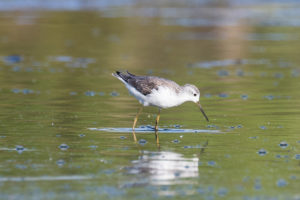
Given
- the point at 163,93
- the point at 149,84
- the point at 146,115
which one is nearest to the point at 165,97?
the point at 163,93

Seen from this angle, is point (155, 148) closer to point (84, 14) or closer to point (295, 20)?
point (295, 20)

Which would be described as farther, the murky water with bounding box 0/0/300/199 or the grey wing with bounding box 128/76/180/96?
the grey wing with bounding box 128/76/180/96

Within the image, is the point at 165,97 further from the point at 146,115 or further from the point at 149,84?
the point at 146,115

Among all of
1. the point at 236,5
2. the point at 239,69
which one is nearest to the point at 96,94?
the point at 239,69

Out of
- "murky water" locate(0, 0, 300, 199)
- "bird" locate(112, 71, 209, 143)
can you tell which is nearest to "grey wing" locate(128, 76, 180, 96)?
"bird" locate(112, 71, 209, 143)

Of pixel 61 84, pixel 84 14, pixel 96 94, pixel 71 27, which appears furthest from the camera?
pixel 84 14

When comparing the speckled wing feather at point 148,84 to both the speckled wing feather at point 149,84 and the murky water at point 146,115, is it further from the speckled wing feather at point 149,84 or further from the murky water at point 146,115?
the murky water at point 146,115

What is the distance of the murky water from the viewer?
9305mm

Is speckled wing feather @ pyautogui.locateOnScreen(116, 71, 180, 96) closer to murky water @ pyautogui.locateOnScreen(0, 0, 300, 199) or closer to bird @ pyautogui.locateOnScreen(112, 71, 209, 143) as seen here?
bird @ pyautogui.locateOnScreen(112, 71, 209, 143)

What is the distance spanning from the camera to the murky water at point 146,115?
9.30 m

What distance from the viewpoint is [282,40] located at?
30.5 metres

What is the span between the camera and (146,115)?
615 inches

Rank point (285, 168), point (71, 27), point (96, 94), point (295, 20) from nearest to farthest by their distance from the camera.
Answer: point (285, 168), point (96, 94), point (71, 27), point (295, 20)

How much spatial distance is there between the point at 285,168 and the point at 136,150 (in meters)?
2.59
